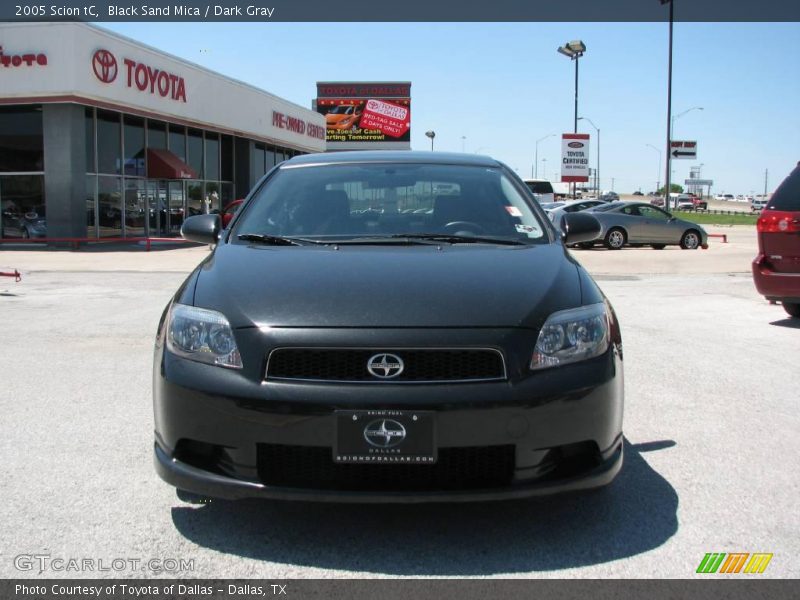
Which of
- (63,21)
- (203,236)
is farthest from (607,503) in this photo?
(63,21)

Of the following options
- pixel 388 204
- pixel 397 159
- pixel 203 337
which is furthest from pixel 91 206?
pixel 203 337

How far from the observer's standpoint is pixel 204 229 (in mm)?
4547

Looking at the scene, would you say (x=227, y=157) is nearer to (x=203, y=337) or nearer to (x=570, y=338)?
(x=203, y=337)

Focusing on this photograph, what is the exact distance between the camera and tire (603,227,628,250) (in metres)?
23.0

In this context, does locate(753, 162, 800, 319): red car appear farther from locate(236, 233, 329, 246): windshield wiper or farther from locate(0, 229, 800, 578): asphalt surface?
locate(236, 233, 329, 246): windshield wiper

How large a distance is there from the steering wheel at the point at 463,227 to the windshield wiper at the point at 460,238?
0.29ft

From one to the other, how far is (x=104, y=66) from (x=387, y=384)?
72.2ft

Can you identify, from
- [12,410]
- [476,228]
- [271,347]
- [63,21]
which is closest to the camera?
[271,347]

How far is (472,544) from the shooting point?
10.1 ft

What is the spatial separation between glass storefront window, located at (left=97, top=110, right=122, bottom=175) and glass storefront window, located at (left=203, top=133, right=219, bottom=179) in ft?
23.0

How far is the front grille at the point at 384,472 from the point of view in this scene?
2879 millimetres

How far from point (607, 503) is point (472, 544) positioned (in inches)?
29.0

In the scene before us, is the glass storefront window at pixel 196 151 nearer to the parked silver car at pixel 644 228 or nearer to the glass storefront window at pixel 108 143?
the glass storefront window at pixel 108 143
